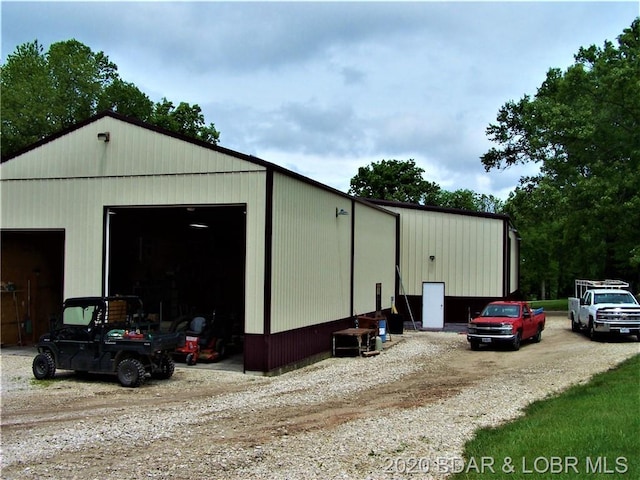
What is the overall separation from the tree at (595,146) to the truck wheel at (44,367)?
27.9 metres

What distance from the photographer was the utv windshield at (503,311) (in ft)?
68.7

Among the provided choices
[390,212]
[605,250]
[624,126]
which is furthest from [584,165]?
[390,212]

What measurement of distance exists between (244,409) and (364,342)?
8889 millimetres

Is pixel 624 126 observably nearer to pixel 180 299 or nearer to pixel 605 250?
pixel 605 250

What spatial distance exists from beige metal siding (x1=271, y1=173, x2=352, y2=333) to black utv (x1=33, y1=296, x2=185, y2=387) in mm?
2872

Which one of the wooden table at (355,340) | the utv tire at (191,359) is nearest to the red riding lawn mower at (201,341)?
the utv tire at (191,359)

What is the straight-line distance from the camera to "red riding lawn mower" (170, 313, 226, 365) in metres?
16.6

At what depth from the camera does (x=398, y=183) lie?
6047 centimetres

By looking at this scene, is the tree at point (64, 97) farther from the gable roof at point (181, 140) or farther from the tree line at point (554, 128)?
the gable roof at point (181, 140)

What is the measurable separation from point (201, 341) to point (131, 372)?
12.3 ft

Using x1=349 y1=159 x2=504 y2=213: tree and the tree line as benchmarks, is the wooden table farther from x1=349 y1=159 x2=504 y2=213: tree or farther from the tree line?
x1=349 y1=159 x2=504 y2=213: tree

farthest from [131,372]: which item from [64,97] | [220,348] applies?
[64,97]

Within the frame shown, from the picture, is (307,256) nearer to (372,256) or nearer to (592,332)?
(372,256)

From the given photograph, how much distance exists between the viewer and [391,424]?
10047 mm
